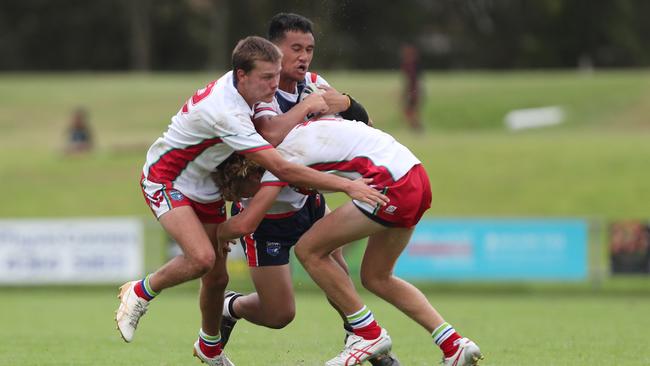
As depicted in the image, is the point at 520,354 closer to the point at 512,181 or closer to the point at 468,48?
the point at 512,181

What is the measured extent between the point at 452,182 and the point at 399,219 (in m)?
17.3

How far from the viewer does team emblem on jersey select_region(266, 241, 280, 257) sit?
862cm

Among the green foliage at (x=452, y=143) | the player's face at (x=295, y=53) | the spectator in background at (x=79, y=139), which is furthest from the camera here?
the spectator in background at (x=79, y=139)

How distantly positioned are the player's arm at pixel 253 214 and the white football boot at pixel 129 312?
0.76 metres

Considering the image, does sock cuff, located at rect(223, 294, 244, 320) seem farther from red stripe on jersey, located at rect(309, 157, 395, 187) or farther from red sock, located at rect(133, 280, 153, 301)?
red stripe on jersey, located at rect(309, 157, 395, 187)

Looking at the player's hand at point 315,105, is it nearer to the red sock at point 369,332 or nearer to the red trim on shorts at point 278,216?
the red trim on shorts at point 278,216

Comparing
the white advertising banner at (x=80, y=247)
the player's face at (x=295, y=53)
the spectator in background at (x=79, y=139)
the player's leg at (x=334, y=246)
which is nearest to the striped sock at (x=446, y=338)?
the player's leg at (x=334, y=246)

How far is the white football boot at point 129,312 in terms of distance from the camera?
809 cm

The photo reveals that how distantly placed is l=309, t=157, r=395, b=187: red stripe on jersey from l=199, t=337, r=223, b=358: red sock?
66.6 inches

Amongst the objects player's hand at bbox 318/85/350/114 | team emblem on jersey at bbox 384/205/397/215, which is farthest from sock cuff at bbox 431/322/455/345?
player's hand at bbox 318/85/350/114

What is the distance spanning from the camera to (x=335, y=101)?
27.3 feet

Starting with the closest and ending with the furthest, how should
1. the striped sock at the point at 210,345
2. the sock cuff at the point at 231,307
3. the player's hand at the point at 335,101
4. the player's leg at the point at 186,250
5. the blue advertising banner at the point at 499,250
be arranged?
the player's leg at the point at 186,250, the player's hand at the point at 335,101, the striped sock at the point at 210,345, the sock cuff at the point at 231,307, the blue advertising banner at the point at 499,250

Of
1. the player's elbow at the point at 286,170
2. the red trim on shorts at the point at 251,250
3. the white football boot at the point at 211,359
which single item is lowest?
the white football boot at the point at 211,359

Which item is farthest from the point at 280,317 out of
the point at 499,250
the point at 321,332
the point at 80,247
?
the point at 80,247
